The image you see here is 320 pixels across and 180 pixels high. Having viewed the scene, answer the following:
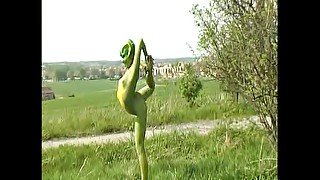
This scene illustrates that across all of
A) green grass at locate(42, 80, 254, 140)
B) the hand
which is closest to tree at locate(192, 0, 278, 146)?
green grass at locate(42, 80, 254, 140)

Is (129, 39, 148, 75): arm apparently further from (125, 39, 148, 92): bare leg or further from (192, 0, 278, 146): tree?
(192, 0, 278, 146): tree

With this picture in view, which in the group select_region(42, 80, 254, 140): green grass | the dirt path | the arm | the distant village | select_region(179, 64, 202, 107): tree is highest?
the arm

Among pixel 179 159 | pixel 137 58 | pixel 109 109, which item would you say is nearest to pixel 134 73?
pixel 137 58

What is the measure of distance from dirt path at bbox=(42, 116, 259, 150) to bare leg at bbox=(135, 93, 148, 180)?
5 cm

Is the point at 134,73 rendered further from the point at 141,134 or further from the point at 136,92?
the point at 141,134

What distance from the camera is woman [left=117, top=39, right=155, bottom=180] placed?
118cm

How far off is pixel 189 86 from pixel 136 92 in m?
0.20

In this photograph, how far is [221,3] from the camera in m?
1.30

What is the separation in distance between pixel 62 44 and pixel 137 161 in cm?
39

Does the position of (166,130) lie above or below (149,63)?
below

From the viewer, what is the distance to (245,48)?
129cm
